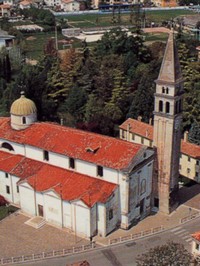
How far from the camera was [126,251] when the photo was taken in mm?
56406

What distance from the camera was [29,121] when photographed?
219ft

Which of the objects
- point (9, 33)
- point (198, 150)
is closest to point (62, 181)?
point (198, 150)

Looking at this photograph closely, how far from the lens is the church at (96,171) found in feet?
190

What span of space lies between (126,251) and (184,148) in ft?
74.3

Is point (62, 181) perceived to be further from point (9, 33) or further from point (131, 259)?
point (9, 33)

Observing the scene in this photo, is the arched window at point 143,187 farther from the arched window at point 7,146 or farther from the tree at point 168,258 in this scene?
the tree at point 168,258

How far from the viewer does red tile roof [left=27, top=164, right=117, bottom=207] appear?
57.4 meters

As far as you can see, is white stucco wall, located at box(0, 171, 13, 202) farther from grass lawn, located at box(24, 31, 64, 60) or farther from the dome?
grass lawn, located at box(24, 31, 64, 60)

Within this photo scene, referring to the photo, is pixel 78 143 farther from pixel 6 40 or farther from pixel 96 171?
pixel 6 40

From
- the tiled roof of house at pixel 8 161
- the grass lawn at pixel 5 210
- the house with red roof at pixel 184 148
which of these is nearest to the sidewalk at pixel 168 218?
the house with red roof at pixel 184 148

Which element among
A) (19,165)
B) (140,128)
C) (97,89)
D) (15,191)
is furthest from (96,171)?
(97,89)

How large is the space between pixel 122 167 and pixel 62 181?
7.82 meters

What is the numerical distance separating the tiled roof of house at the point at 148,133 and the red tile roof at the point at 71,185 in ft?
61.9

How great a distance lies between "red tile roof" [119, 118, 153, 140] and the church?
53.0 feet
